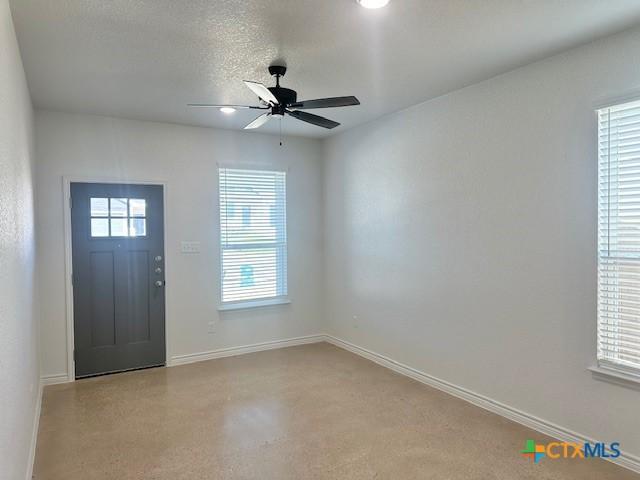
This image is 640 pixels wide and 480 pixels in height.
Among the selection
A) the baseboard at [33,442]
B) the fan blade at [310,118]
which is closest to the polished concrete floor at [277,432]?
the baseboard at [33,442]

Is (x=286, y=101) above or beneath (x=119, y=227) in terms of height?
above

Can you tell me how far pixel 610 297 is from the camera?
2629 mm

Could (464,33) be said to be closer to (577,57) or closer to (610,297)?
(577,57)

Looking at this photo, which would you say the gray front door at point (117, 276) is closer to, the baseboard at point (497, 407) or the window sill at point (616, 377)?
the baseboard at point (497, 407)

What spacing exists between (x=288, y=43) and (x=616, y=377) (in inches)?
117

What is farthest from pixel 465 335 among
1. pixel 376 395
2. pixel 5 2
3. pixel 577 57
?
pixel 5 2

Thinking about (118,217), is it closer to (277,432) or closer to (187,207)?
(187,207)

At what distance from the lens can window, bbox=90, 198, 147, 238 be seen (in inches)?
169

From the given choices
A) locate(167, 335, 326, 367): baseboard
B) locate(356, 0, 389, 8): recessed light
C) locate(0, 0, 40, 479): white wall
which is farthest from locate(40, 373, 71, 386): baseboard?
locate(356, 0, 389, 8): recessed light

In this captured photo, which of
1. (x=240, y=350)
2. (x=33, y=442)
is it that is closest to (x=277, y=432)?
(x=33, y=442)

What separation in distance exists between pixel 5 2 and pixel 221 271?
3356 mm

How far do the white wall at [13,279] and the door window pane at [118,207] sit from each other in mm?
1510

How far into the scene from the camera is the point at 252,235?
5.17 meters

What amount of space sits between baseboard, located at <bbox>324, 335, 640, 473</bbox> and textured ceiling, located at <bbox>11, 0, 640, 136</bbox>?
2636 mm
